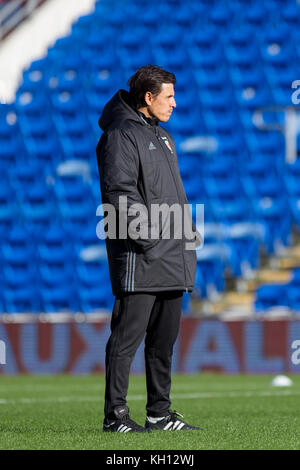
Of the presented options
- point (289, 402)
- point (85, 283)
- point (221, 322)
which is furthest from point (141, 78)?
point (85, 283)

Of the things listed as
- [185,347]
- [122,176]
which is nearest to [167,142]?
[122,176]

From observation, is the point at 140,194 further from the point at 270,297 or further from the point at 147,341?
the point at 270,297

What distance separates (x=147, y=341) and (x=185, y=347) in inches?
240

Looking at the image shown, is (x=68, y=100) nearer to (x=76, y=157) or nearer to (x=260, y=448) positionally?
(x=76, y=157)

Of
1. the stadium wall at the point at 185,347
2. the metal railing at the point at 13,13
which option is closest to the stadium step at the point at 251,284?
the stadium wall at the point at 185,347

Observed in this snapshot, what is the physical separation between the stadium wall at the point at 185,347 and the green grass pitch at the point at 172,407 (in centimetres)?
31

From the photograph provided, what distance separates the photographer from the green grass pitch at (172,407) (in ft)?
13.2

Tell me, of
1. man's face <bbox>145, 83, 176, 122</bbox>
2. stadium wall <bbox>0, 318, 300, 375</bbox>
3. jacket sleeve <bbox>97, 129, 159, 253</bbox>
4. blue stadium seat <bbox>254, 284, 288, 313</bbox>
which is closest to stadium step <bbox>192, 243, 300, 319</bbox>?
blue stadium seat <bbox>254, 284, 288, 313</bbox>

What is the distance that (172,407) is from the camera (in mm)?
6320

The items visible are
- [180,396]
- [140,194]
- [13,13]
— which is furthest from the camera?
[13,13]

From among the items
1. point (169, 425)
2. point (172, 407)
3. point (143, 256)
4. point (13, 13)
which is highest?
point (13, 13)

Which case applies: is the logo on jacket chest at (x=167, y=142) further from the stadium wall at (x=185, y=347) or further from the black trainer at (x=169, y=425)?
the stadium wall at (x=185, y=347)

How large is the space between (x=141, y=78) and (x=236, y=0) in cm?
1018

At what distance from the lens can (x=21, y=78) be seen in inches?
632
